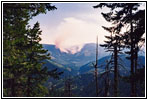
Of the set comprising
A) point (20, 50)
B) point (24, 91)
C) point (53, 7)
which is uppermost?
point (53, 7)

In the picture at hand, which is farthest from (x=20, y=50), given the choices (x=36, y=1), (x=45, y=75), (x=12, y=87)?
(x=45, y=75)

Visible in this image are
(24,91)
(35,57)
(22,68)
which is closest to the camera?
(22,68)

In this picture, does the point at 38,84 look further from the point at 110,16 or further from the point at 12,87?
the point at 110,16

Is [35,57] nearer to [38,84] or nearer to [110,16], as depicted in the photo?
[38,84]

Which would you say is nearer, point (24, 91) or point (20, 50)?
point (20, 50)

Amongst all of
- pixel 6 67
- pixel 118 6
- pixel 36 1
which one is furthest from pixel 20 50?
pixel 118 6

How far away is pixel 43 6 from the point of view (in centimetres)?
696

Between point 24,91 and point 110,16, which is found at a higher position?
point 110,16

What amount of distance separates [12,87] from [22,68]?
1625 mm

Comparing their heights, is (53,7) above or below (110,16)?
below

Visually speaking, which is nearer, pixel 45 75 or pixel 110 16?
pixel 110 16

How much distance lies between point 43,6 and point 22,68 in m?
3.88

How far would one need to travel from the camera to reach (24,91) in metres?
14.1

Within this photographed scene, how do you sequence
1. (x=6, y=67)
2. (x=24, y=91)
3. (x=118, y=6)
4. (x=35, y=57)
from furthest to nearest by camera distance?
(x=35, y=57), (x=24, y=91), (x=118, y=6), (x=6, y=67)
